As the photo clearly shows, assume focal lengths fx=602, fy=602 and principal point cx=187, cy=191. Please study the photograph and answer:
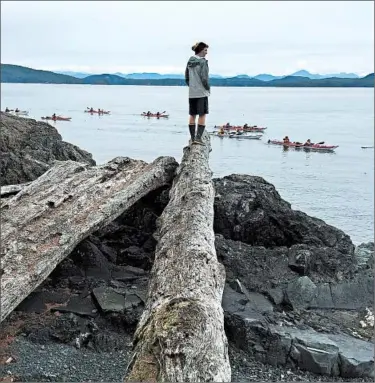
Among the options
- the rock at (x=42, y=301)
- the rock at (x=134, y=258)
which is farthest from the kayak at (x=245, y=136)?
the rock at (x=42, y=301)

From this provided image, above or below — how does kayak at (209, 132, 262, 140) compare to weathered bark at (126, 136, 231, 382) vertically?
above

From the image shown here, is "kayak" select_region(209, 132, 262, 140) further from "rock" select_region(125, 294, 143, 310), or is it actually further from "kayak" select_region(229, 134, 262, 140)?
"rock" select_region(125, 294, 143, 310)

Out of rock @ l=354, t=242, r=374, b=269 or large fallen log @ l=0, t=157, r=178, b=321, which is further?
rock @ l=354, t=242, r=374, b=269

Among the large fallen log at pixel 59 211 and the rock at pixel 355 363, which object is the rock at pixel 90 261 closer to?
Answer: the large fallen log at pixel 59 211

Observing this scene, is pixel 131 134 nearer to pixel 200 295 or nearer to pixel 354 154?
pixel 354 154

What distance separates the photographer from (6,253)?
657 centimetres

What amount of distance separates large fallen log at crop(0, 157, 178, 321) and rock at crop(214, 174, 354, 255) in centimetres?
171

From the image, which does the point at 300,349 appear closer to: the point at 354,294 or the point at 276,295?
the point at 276,295

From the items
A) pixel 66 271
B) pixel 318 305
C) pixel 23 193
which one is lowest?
pixel 318 305

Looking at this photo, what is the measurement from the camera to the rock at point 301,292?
9.37 m

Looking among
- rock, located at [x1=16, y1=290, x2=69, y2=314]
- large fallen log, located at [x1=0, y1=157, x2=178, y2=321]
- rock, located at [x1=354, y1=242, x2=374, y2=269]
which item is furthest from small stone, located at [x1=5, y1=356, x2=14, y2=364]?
rock, located at [x1=354, y1=242, x2=374, y2=269]

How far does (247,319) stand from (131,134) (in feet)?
149

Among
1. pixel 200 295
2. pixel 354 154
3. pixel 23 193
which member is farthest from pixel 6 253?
Answer: pixel 354 154

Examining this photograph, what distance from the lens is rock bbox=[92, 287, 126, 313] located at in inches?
315
